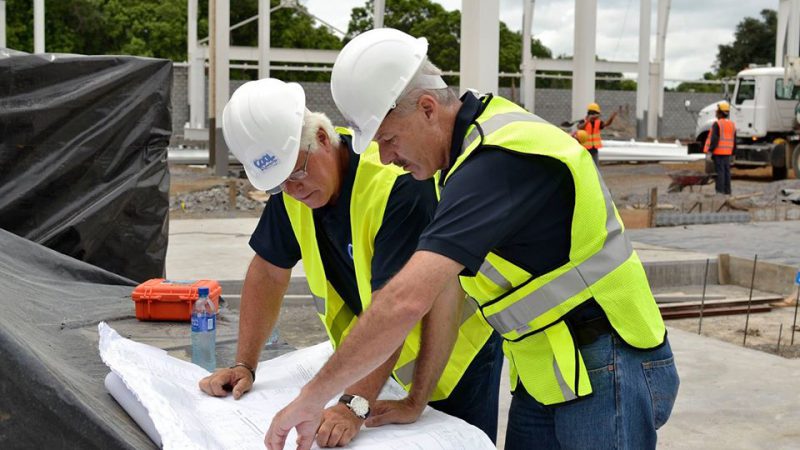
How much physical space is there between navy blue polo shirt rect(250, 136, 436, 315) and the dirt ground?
14.7 ft

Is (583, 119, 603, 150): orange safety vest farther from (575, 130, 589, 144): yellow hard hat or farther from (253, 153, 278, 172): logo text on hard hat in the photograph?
(253, 153, 278, 172): logo text on hard hat

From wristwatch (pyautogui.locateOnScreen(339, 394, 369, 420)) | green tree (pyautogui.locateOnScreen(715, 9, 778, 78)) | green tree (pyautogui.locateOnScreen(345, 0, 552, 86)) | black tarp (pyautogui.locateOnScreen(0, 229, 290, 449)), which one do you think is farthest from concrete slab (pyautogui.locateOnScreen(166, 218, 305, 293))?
green tree (pyautogui.locateOnScreen(715, 9, 778, 78))

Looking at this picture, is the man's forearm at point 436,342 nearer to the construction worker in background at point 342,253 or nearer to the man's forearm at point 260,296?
the construction worker in background at point 342,253

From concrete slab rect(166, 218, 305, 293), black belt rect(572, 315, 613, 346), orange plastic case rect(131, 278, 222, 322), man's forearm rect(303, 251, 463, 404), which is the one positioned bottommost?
concrete slab rect(166, 218, 305, 293)

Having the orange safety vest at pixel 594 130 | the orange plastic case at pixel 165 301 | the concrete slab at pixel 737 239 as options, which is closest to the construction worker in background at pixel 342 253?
the orange plastic case at pixel 165 301

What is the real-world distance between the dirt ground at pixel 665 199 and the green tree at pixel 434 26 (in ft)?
116

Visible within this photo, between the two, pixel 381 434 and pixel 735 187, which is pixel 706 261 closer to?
pixel 381 434

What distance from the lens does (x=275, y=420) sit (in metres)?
2.34

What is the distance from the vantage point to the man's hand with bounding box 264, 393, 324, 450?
2.26m

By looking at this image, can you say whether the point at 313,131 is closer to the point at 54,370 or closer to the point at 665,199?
the point at 54,370

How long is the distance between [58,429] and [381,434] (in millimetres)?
839

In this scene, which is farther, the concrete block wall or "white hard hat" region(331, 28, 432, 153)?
the concrete block wall

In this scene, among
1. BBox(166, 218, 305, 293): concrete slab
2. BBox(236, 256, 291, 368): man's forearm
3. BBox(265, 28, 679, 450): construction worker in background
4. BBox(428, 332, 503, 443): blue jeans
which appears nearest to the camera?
BBox(265, 28, 679, 450): construction worker in background

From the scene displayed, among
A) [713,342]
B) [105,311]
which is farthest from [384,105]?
[713,342]
